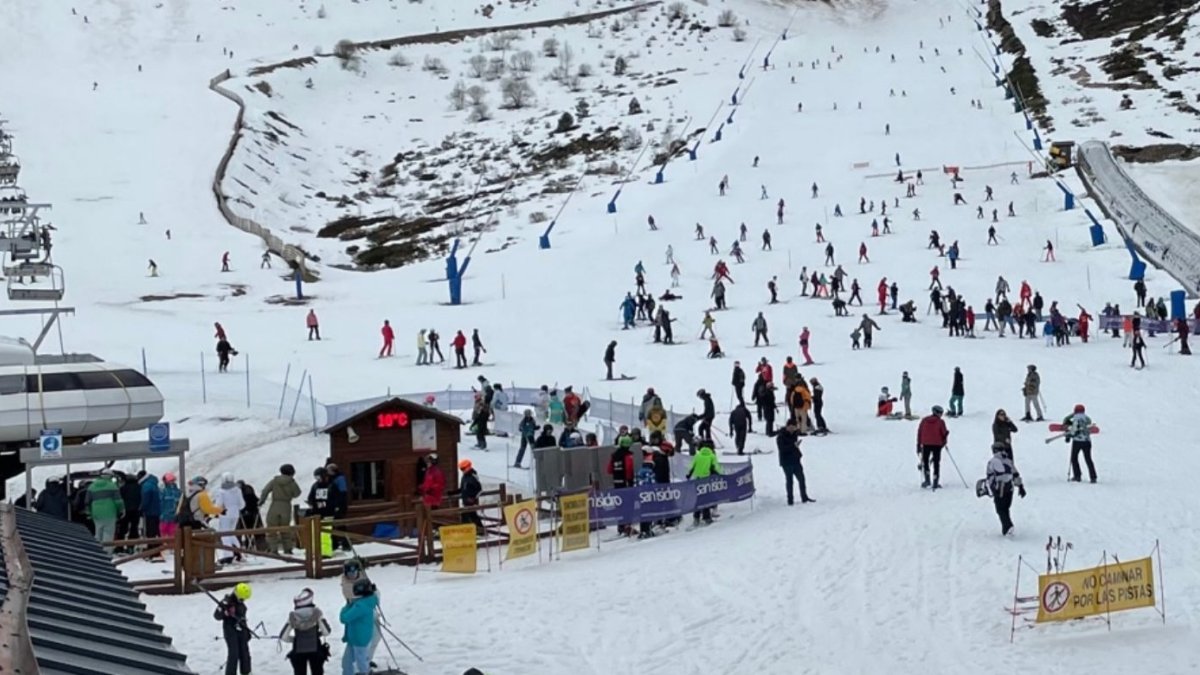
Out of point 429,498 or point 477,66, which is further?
point 477,66

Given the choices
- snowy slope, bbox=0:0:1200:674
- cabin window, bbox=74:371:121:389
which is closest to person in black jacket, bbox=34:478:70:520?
snowy slope, bbox=0:0:1200:674

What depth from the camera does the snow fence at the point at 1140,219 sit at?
40250mm

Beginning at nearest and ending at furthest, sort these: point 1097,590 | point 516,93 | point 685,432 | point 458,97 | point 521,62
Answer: point 1097,590
point 685,432
point 458,97
point 516,93
point 521,62

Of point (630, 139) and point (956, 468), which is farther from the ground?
point (630, 139)

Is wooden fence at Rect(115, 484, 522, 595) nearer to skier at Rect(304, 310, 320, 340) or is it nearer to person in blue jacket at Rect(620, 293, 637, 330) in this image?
person in blue jacket at Rect(620, 293, 637, 330)

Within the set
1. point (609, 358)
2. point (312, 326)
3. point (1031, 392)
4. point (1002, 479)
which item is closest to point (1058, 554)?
A: point (1002, 479)

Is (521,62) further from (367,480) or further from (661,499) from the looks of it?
(661,499)

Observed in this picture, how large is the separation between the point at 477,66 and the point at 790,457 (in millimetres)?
78535

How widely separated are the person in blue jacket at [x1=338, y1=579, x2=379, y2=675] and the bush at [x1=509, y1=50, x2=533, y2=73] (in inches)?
3381

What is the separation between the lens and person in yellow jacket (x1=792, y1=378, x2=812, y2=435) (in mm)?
24250

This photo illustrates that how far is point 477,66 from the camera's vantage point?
94000 millimetres

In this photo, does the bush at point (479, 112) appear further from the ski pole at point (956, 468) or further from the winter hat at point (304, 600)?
the winter hat at point (304, 600)

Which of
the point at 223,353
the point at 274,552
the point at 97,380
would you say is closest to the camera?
the point at 274,552

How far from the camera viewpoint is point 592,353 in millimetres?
34156
